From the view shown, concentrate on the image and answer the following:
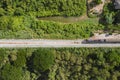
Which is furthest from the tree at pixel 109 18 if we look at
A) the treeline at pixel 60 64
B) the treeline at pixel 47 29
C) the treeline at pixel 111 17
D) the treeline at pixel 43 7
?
the treeline at pixel 60 64

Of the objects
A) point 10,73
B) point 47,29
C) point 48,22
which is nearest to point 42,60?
point 10,73

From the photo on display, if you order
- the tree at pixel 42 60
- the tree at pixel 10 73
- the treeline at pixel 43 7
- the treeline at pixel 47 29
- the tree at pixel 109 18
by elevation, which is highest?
the treeline at pixel 43 7

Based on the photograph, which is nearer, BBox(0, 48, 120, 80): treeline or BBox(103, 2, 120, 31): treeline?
BBox(0, 48, 120, 80): treeline

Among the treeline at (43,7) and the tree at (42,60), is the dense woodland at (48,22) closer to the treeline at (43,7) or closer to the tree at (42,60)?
the treeline at (43,7)

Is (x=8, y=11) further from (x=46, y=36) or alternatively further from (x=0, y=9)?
(x=46, y=36)

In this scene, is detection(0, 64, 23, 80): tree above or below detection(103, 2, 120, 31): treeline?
below

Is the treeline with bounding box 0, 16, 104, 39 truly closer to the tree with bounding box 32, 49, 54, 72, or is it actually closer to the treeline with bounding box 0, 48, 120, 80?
the treeline with bounding box 0, 48, 120, 80

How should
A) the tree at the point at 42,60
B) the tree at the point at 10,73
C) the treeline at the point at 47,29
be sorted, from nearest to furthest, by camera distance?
the tree at the point at 42,60 → the tree at the point at 10,73 → the treeline at the point at 47,29

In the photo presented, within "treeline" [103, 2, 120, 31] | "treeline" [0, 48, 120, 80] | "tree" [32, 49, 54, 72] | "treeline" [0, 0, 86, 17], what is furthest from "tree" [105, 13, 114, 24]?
"tree" [32, 49, 54, 72]
